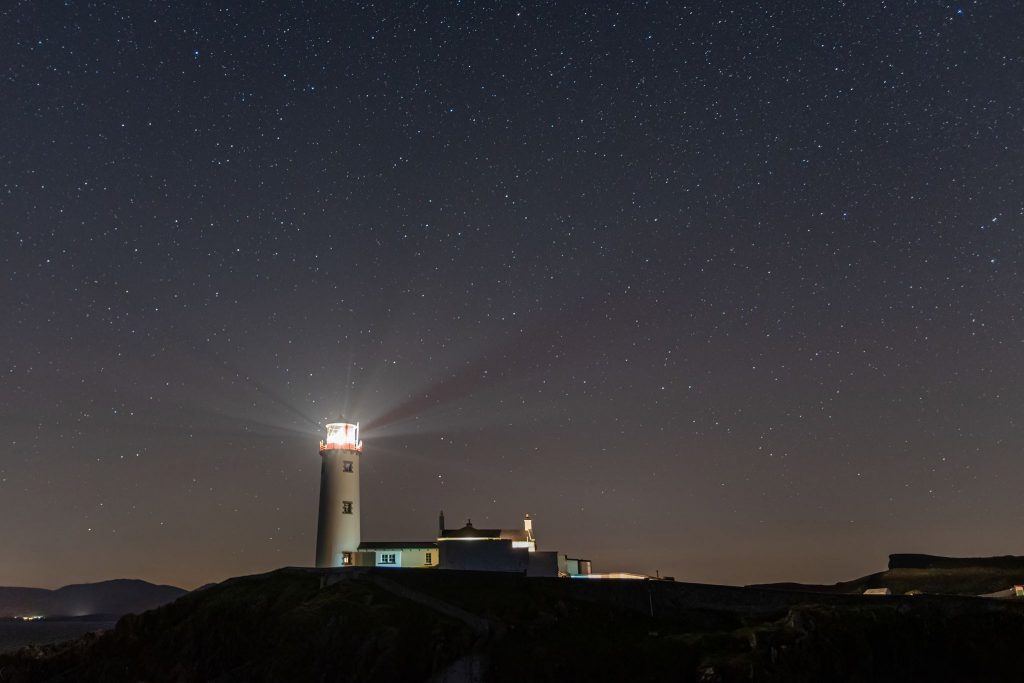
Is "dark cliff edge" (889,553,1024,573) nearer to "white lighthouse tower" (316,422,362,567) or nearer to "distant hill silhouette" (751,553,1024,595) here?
"distant hill silhouette" (751,553,1024,595)

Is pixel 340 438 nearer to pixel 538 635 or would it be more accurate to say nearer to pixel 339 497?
pixel 339 497

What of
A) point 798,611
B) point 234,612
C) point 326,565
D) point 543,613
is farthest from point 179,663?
point 798,611

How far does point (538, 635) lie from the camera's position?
125ft

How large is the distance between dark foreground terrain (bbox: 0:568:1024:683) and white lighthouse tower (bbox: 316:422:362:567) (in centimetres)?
888

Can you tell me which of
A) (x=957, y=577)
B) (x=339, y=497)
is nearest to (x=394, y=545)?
(x=339, y=497)

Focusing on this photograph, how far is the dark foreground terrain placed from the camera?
35.8m

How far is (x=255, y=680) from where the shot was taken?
38.5 metres

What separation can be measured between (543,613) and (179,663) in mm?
19488

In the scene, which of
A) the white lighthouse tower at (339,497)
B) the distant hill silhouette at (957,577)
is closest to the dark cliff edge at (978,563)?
the distant hill silhouette at (957,577)

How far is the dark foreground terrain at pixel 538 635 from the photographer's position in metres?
35.8

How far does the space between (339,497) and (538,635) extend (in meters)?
24.2

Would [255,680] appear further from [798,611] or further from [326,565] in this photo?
[798,611]

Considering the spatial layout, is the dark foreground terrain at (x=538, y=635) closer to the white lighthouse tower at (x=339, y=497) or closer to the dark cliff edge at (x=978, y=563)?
the white lighthouse tower at (x=339, y=497)

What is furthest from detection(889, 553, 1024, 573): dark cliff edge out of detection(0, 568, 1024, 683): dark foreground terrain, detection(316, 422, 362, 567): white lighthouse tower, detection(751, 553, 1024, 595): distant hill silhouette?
detection(316, 422, 362, 567): white lighthouse tower
